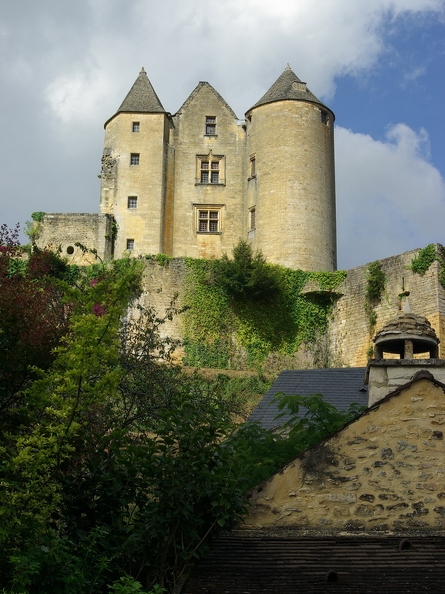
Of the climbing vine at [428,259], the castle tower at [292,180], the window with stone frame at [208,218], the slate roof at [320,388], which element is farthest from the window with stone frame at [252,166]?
the slate roof at [320,388]

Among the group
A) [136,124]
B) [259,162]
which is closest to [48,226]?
[136,124]

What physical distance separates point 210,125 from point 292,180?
17.8 feet

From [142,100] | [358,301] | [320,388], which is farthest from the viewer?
[142,100]

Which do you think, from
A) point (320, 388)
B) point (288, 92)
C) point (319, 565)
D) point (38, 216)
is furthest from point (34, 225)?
point (319, 565)

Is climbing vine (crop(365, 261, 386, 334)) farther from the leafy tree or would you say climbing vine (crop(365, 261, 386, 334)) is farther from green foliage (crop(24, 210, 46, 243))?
the leafy tree

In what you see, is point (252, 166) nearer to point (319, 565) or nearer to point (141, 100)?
point (141, 100)

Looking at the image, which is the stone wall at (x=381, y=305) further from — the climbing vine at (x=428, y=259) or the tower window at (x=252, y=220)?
the tower window at (x=252, y=220)

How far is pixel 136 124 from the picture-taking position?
4334 centimetres

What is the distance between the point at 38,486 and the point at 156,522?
1.09 meters

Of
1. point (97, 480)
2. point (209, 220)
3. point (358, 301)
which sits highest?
point (209, 220)

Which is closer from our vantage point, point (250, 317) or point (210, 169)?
point (250, 317)

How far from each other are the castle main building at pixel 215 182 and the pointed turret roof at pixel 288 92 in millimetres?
49

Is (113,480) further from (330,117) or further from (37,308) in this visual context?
(330,117)

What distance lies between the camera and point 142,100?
4409 cm
